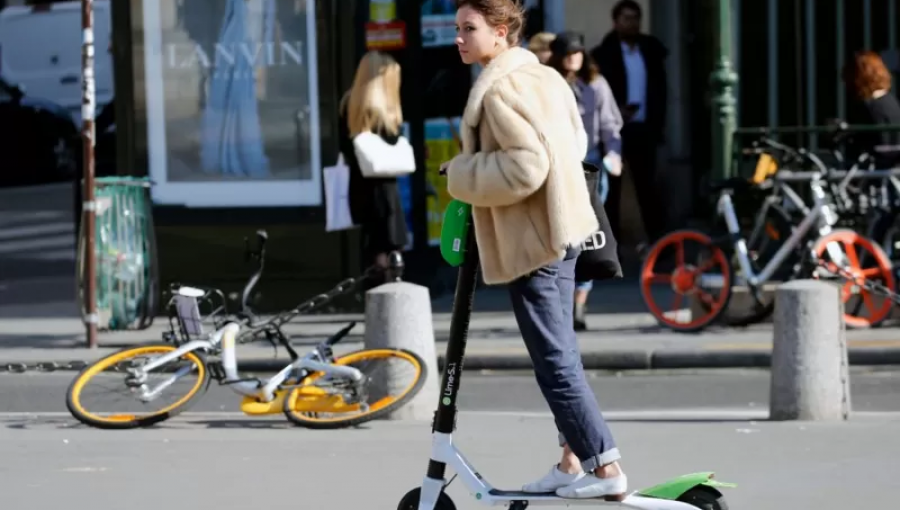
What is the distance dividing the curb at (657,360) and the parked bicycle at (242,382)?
2.14 m

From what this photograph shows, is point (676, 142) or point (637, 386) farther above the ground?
point (676, 142)

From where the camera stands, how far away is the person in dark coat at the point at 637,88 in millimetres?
15297

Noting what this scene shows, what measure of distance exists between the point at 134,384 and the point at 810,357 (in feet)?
10.2

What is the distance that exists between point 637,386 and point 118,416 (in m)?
3.01

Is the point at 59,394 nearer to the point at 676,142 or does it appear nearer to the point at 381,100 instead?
the point at 381,100

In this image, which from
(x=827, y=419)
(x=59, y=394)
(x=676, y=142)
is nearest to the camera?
(x=827, y=419)

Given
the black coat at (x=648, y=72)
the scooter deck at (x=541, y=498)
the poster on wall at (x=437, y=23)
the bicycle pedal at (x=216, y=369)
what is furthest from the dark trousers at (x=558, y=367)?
the black coat at (x=648, y=72)

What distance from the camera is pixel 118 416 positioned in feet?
30.6

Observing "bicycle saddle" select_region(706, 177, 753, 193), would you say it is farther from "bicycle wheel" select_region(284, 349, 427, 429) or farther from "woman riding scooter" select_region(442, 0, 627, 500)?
"woman riding scooter" select_region(442, 0, 627, 500)

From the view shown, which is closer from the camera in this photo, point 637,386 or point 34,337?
point 637,386

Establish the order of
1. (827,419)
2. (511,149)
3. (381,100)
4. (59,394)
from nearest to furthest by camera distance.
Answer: (511,149)
(827,419)
(59,394)
(381,100)

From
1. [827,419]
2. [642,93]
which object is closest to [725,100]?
[642,93]

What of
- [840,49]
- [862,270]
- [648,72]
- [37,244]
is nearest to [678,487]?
[862,270]

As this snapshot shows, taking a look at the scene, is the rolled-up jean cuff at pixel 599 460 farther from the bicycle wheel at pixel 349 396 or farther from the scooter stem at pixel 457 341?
the bicycle wheel at pixel 349 396
